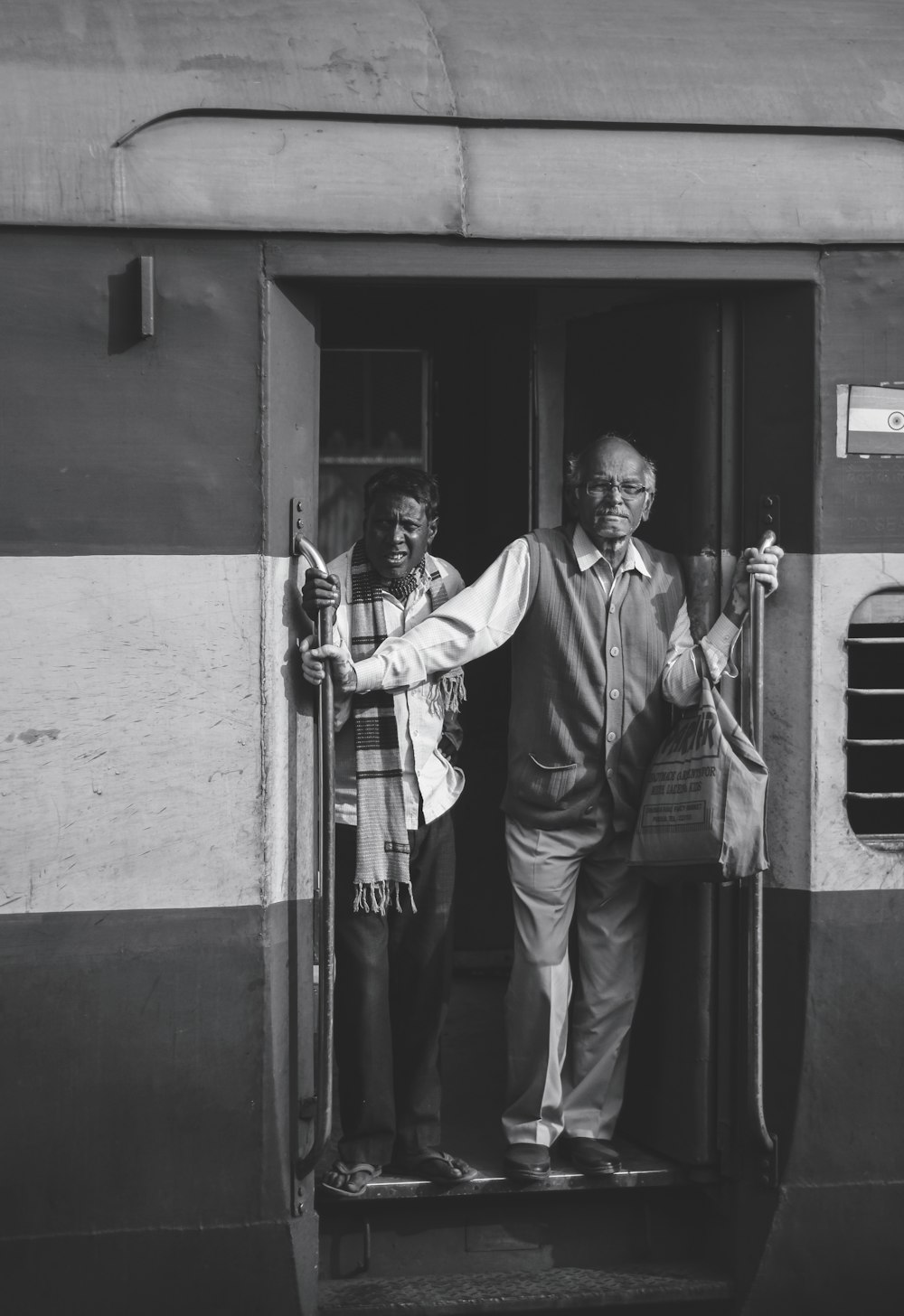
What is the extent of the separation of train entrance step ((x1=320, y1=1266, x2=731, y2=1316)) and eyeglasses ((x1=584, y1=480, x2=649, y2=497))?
1911mm

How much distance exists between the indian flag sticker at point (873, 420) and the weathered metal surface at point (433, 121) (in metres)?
0.36

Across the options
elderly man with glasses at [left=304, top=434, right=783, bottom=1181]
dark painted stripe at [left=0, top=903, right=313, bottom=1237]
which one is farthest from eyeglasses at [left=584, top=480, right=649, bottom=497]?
dark painted stripe at [left=0, top=903, right=313, bottom=1237]

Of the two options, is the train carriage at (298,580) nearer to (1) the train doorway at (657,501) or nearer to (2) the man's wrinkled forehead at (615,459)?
(1) the train doorway at (657,501)

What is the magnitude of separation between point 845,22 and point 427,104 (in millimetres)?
1134

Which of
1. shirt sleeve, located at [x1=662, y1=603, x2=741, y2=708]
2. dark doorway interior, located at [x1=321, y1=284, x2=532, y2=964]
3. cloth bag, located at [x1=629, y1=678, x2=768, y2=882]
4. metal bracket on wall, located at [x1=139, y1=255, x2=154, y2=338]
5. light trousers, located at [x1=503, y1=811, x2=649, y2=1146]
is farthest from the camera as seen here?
dark doorway interior, located at [x1=321, y1=284, x2=532, y2=964]

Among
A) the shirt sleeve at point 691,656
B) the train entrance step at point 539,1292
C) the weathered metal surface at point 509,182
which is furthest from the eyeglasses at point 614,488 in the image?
the train entrance step at point 539,1292

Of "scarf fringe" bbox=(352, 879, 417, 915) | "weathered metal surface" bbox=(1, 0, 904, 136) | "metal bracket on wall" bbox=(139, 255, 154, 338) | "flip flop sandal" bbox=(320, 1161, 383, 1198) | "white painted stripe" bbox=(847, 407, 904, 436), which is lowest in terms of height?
"flip flop sandal" bbox=(320, 1161, 383, 1198)

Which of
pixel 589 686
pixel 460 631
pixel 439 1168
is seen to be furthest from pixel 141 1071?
pixel 589 686

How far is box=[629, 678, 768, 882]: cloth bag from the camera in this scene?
10.4 ft

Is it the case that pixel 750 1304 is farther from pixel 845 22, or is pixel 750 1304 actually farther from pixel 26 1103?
pixel 845 22

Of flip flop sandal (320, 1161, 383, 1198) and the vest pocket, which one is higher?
the vest pocket

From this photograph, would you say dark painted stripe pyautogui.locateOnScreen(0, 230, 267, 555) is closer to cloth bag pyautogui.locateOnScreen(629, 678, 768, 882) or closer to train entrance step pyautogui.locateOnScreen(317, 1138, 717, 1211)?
cloth bag pyautogui.locateOnScreen(629, 678, 768, 882)

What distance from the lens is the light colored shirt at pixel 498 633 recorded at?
3.35 m

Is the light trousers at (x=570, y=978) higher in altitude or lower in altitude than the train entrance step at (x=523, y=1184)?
higher
